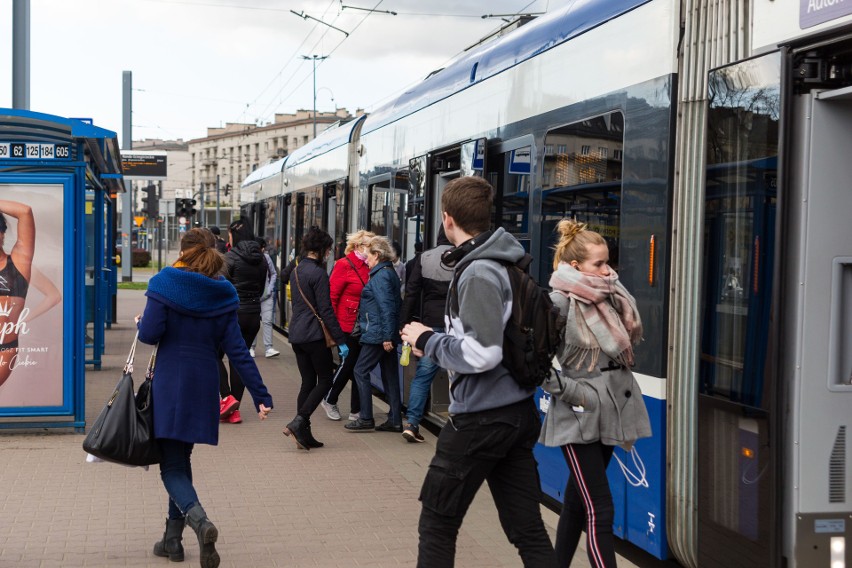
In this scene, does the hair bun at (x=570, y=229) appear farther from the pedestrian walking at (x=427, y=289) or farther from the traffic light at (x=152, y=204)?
the traffic light at (x=152, y=204)

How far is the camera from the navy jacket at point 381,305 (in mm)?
9438

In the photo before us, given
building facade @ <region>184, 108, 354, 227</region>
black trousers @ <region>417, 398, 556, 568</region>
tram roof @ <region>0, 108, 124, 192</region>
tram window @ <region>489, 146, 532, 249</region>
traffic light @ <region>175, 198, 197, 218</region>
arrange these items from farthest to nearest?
building facade @ <region>184, 108, 354, 227</region>, traffic light @ <region>175, 198, 197, 218</region>, tram roof @ <region>0, 108, 124, 192</region>, tram window @ <region>489, 146, 532, 249</region>, black trousers @ <region>417, 398, 556, 568</region>

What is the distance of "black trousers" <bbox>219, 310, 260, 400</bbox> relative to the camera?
1039cm

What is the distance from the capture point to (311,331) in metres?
9.05

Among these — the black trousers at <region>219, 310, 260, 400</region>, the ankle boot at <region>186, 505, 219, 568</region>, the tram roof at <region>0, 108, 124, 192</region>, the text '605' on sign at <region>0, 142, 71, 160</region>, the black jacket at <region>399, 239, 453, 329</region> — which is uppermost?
the tram roof at <region>0, 108, 124, 192</region>

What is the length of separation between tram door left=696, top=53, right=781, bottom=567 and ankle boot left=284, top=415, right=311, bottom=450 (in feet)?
15.3

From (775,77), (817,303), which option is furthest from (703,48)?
(817,303)

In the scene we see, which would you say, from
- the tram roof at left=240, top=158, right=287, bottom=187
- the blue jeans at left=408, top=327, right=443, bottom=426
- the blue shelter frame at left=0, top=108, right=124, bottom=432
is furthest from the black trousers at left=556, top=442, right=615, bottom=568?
the tram roof at left=240, top=158, right=287, bottom=187

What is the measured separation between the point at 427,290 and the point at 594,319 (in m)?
4.10

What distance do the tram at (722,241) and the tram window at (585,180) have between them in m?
0.01

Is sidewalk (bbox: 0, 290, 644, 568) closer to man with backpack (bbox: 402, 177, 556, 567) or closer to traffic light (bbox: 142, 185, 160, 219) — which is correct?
man with backpack (bbox: 402, 177, 556, 567)

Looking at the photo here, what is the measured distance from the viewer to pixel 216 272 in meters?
5.84

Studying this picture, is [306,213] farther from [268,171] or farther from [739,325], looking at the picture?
[739,325]

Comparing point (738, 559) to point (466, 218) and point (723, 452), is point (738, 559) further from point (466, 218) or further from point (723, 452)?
point (466, 218)
